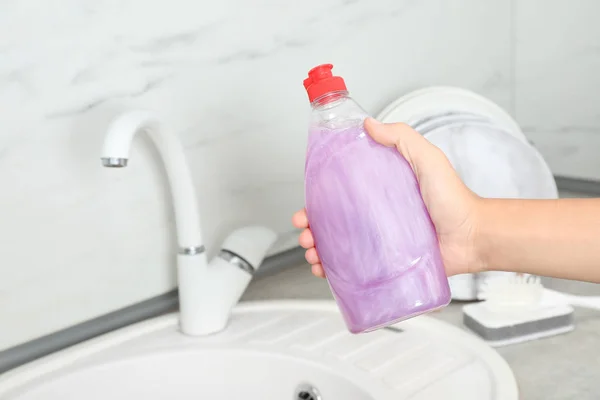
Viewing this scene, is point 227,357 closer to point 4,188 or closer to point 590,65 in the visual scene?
point 4,188

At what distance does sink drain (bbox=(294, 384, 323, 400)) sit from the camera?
0.81 m

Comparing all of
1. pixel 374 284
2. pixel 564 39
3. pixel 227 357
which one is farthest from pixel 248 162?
pixel 564 39

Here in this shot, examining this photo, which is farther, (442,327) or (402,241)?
(442,327)

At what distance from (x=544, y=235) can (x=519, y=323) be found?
191 mm

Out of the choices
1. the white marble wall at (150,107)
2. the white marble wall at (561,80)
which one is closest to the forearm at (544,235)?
the white marble wall at (150,107)

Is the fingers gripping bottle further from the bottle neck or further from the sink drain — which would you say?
the sink drain

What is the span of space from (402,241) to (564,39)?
86 cm

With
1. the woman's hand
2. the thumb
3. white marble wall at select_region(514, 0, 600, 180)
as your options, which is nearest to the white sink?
the woman's hand

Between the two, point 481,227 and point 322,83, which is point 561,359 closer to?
point 481,227

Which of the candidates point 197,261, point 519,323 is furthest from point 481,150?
point 197,261

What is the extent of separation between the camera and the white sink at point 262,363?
30.5 inches

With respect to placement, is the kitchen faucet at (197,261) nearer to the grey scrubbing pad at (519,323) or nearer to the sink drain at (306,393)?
the sink drain at (306,393)

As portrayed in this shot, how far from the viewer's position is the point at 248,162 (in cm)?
103

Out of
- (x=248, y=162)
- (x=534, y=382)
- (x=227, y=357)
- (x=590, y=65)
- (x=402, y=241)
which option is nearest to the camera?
(x=402, y=241)
